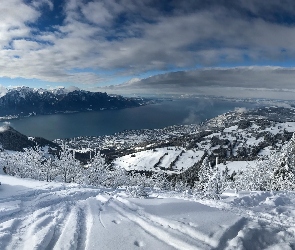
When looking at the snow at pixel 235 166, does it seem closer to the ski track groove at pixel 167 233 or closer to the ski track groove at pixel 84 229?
the ski track groove at pixel 84 229

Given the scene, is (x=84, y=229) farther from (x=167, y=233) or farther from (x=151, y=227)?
(x=167, y=233)

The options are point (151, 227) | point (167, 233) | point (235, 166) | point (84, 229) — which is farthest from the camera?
point (235, 166)

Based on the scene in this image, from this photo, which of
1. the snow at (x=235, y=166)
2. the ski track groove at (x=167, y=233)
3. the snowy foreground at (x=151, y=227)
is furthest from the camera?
the snow at (x=235, y=166)

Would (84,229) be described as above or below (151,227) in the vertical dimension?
below

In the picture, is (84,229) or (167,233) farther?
(84,229)

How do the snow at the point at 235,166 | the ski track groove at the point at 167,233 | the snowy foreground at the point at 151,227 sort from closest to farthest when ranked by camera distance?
the ski track groove at the point at 167,233, the snowy foreground at the point at 151,227, the snow at the point at 235,166

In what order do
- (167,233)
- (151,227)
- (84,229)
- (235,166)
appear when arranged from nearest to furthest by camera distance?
(167,233)
(151,227)
(84,229)
(235,166)

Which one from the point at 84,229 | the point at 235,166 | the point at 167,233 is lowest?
the point at 235,166

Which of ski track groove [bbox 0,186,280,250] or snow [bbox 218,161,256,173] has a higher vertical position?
ski track groove [bbox 0,186,280,250]

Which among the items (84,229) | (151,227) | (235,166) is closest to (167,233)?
(151,227)

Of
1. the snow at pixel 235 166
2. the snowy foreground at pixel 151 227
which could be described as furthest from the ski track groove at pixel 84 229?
the snow at pixel 235 166

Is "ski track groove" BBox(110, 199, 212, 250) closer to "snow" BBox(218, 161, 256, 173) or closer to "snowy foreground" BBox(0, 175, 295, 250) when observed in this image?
"snowy foreground" BBox(0, 175, 295, 250)

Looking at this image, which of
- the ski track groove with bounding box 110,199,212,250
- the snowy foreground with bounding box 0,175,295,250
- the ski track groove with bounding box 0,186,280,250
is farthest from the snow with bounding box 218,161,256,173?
the ski track groove with bounding box 110,199,212,250
